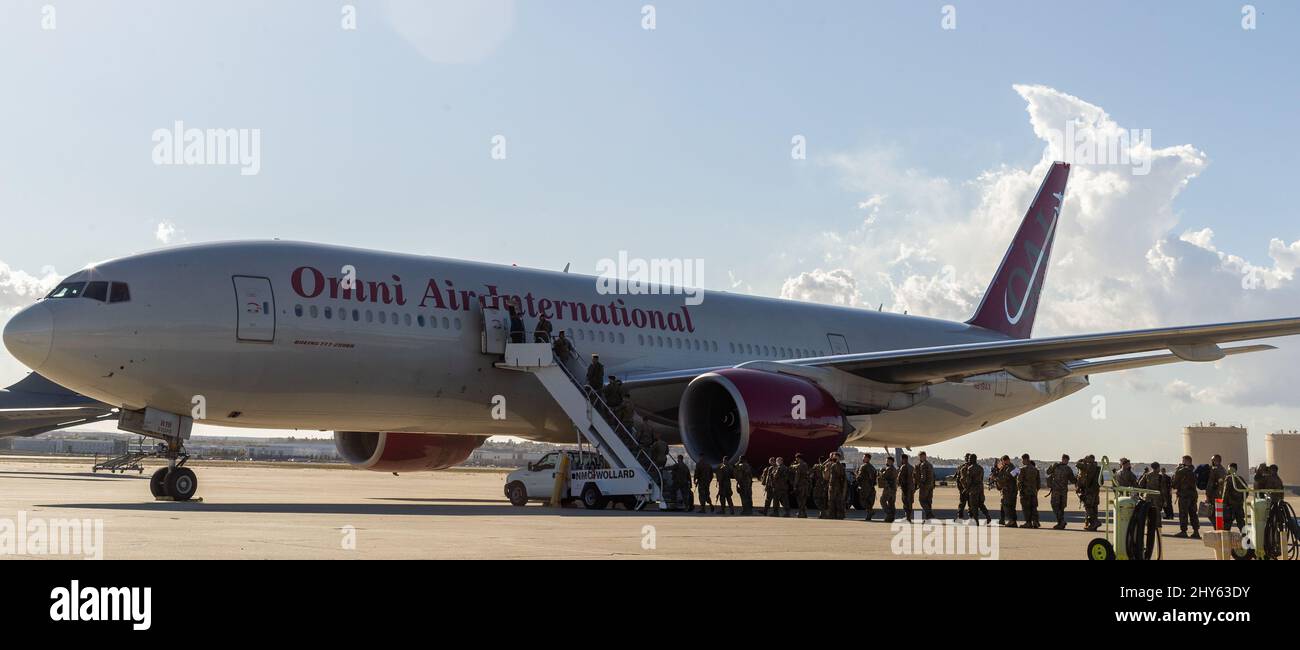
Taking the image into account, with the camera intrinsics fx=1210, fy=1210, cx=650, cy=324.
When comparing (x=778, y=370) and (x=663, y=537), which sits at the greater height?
(x=778, y=370)

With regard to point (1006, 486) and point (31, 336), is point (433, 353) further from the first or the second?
point (1006, 486)

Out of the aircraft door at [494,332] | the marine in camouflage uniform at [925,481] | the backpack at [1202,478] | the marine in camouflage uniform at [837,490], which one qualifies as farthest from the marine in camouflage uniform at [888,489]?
the aircraft door at [494,332]

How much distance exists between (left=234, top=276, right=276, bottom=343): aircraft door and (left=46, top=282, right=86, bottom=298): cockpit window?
189cm

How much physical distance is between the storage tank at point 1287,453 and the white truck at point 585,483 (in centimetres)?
4727

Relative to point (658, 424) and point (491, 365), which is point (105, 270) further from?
point (658, 424)

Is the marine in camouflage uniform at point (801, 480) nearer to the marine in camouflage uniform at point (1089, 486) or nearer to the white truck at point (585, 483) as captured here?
the white truck at point (585, 483)

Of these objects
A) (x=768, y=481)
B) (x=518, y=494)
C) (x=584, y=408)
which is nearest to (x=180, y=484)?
(x=518, y=494)

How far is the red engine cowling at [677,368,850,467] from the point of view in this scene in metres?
17.5

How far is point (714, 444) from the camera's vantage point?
730 inches

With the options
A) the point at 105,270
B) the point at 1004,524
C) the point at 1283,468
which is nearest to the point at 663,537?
the point at 1004,524

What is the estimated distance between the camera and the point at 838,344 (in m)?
24.3

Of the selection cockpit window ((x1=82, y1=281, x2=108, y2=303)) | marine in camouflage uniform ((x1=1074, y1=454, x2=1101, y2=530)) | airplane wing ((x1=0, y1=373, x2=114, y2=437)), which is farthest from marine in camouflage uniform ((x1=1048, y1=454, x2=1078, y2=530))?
airplane wing ((x1=0, y1=373, x2=114, y2=437))

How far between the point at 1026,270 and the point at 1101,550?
20.8 m
